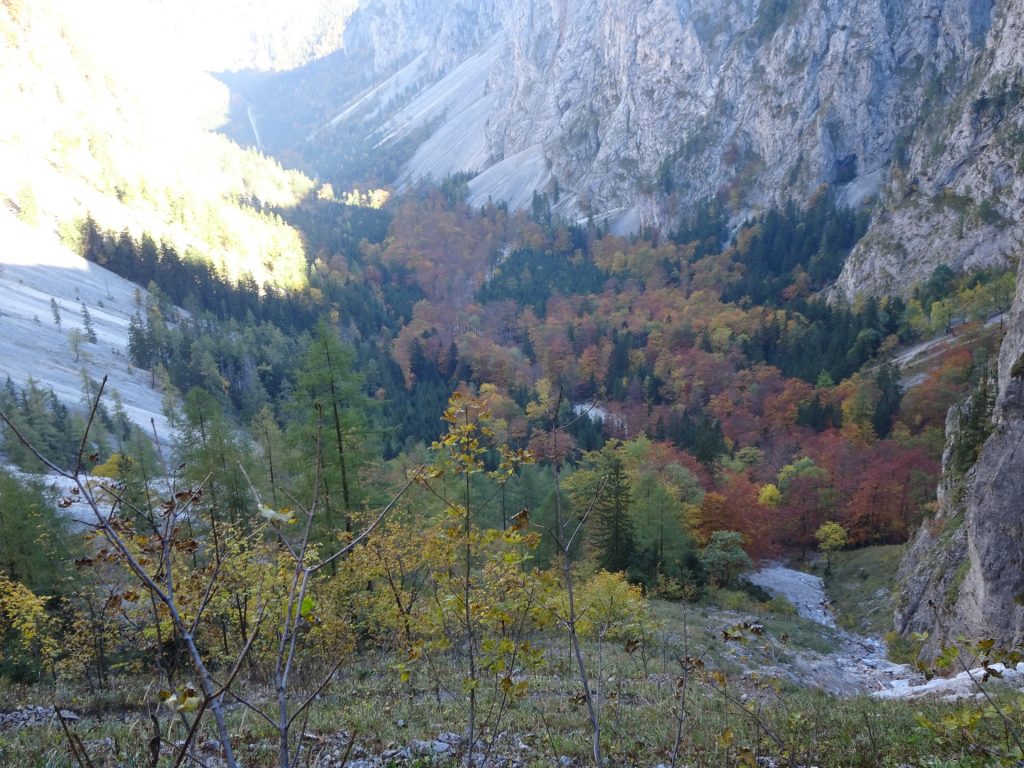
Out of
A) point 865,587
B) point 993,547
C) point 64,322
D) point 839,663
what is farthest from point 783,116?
point 993,547

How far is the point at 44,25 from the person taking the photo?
144875mm

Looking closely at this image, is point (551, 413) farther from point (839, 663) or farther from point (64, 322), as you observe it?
point (64, 322)

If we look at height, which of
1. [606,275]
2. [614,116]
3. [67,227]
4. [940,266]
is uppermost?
[614,116]

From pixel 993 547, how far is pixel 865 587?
70.0 ft

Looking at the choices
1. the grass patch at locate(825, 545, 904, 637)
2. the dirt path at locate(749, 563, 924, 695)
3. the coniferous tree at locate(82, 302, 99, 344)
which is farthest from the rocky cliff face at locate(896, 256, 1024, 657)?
the coniferous tree at locate(82, 302, 99, 344)

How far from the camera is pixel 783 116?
123000mm

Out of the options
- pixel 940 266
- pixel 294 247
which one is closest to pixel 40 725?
pixel 940 266

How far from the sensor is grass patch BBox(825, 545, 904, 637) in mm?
29828

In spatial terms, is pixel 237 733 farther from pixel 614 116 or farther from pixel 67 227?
pixel 614 116

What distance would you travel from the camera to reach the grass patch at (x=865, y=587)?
2983 cm

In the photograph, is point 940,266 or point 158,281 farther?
point 158,281

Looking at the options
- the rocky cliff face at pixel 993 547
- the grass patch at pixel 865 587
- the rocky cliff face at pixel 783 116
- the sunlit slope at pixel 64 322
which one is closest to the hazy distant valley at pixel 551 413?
the rocky cliff face at pixel 993 547

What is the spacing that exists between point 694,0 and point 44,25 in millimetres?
151266

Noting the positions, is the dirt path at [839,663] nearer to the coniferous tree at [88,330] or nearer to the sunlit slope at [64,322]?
the sunlit slope at [64,322]
